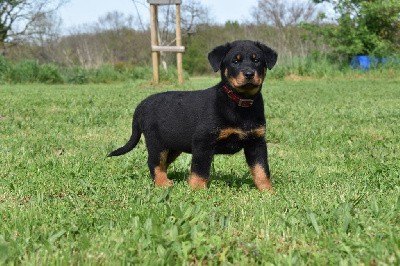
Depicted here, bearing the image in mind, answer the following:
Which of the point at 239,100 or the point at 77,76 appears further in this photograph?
the point at 77,76

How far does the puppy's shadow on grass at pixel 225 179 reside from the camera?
4.42m

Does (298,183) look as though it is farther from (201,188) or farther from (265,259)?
(265,259)

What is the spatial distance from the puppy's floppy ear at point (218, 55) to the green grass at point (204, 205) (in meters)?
0.98

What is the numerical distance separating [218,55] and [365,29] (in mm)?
22144

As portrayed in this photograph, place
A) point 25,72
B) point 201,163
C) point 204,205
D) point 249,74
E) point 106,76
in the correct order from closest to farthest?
point 204,205, point 249,74, point 201,163, point 25,72, point 106,76

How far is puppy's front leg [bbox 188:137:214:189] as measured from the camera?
399 cm

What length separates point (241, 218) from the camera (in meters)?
3.15

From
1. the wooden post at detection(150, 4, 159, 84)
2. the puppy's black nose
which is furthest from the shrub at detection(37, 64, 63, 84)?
the puppy's black nose

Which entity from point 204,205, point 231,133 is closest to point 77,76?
point 231,133

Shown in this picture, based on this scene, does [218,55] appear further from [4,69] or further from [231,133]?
[4,69]

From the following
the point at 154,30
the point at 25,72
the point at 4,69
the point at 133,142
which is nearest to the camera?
the point at 133,142

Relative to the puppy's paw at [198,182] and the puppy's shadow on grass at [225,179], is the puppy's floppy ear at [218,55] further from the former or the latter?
the puppy's shadow on grass at [225,179]

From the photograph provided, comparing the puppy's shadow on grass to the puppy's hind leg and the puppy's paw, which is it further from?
the puppy's paw

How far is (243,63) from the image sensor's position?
12.8 feet
